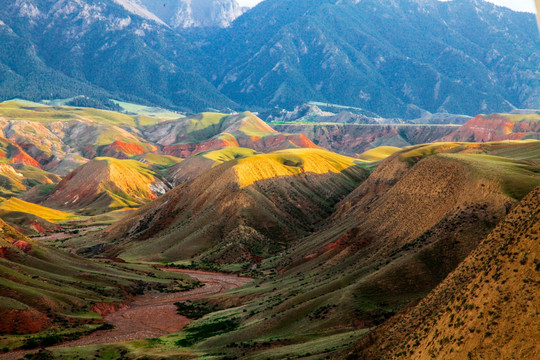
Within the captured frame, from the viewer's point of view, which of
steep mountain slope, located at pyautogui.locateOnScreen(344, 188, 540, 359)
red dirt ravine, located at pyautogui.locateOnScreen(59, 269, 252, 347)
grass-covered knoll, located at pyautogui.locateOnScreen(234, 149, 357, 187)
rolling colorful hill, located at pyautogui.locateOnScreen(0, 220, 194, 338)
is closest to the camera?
steep mountain slope, located at pyautogui.locateOnScreen(344, 188, 540, 359)

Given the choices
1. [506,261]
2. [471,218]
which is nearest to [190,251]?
[471,218]

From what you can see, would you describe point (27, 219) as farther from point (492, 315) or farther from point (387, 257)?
point (492, 315)

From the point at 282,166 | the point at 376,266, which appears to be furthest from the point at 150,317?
the point at 282,166

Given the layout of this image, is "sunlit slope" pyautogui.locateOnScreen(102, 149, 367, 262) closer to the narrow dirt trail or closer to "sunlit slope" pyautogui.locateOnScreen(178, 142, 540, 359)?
the narrow dirt trail

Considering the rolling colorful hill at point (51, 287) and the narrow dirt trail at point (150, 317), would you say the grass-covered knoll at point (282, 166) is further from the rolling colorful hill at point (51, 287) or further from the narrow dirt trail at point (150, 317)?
the rolling colorful hill at point (51, 287)

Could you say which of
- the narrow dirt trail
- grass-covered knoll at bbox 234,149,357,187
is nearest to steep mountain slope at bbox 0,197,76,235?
grass-covered knoll at bbox 234,149,357,187
